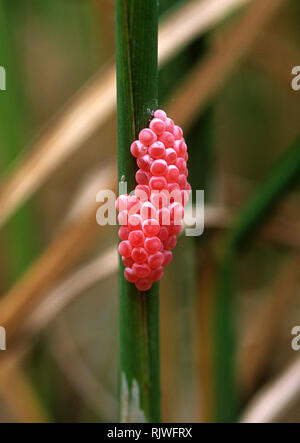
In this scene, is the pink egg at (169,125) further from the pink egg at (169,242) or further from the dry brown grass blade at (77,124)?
the dry brown grass blade at (77,124)

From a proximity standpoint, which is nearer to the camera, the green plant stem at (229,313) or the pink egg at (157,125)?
the pink egg at (157,125)

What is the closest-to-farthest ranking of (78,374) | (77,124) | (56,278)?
(77,124), (56,278), (78,374)

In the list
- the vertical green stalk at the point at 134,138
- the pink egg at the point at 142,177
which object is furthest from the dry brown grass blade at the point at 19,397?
the pink egg at the point at 142,177

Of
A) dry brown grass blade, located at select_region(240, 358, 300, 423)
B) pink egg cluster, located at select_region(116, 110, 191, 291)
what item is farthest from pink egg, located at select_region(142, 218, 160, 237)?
dry brown grass blade, located at select_region(240, 358, 300, 423)

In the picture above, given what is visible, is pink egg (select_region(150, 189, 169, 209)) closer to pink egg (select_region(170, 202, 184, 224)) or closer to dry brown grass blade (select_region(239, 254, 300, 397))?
pink egg (select_region(170, 202, 184, 224))

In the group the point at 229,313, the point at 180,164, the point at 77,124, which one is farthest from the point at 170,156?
the point at 229,313

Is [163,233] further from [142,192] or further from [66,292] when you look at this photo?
[66,292]
